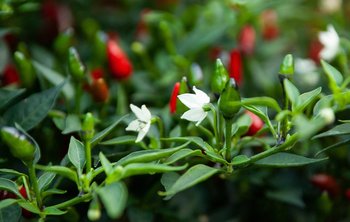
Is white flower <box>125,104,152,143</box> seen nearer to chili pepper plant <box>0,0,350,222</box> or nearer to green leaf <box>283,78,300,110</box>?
chili pepper plant <box>0,0,350,222</box>

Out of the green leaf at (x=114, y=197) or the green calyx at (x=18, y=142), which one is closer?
the green leaf at (x=114, y=197)

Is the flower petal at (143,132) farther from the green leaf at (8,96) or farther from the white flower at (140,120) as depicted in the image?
the green leaf at (8,96)

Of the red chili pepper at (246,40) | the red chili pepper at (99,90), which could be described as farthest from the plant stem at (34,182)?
the red chili pepper at (246,40)

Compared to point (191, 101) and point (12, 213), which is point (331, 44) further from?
point (12, 213)

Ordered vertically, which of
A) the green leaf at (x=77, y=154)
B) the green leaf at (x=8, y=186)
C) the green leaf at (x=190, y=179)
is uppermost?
the green leaf at (x=190, y=179)

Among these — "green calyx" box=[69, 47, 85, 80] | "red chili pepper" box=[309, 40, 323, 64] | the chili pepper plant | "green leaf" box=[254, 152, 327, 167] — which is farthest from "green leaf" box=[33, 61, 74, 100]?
"red chili pepper" box=[309, 40, 323, 64]

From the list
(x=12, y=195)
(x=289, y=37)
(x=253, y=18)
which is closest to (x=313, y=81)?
(x=253, y=18)

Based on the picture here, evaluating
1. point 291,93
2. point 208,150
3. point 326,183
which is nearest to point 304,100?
point 291,93
